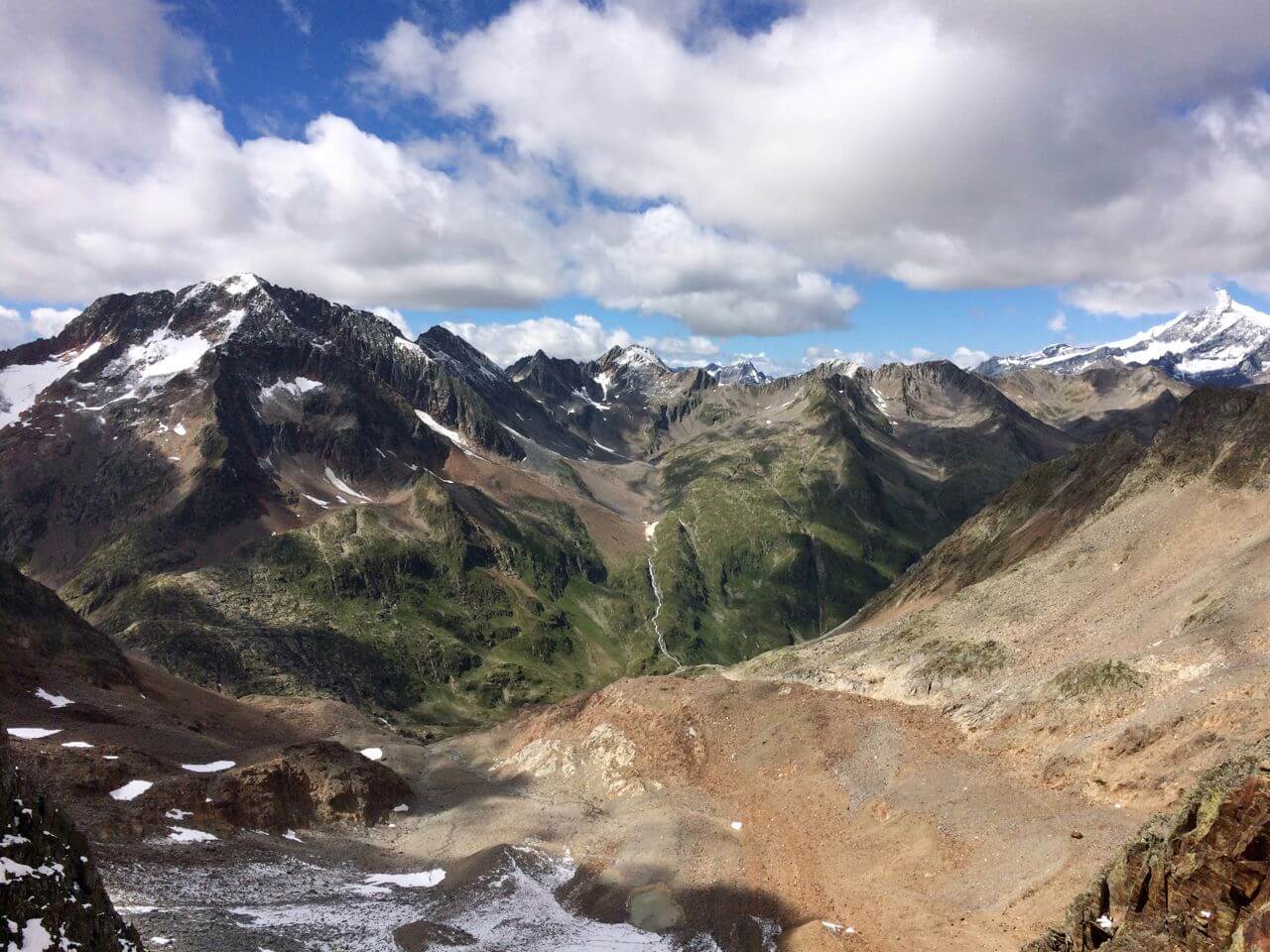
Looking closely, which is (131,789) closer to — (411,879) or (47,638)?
(411,879)

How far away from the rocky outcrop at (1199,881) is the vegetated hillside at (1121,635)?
1521 cm

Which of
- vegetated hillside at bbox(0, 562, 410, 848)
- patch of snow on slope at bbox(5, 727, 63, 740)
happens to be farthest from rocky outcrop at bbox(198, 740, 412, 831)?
patch of snow on slope at bbox(5, 727, 63, 740)

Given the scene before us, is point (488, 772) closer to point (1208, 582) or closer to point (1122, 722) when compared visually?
point (1122, 722)

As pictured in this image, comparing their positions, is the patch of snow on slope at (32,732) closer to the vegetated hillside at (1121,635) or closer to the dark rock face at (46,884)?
the dark rock face at (46,884)

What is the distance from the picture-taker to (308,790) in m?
64.1

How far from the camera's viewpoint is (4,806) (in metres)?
27.3

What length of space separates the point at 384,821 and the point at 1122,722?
56.7 metres

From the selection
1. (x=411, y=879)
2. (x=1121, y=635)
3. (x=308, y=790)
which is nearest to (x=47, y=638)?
(x=308, y=790)

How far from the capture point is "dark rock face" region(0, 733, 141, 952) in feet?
82.6

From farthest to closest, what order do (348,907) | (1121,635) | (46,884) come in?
1. (1121,635)
2. (348,907)
3. (46,884)

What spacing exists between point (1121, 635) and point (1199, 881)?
43.4 meters

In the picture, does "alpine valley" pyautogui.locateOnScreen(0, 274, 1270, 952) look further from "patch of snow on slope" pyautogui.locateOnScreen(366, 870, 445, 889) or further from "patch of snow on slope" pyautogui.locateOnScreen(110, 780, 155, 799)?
"patch of snow on slope" pyautogui.locateOnScreen(366, 870, 445, 889)

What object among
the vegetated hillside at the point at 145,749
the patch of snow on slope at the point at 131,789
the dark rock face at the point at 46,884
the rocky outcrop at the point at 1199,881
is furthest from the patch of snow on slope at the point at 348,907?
the rocky outcrop at the point at 1199,881

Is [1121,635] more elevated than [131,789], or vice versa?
[1121,635]
